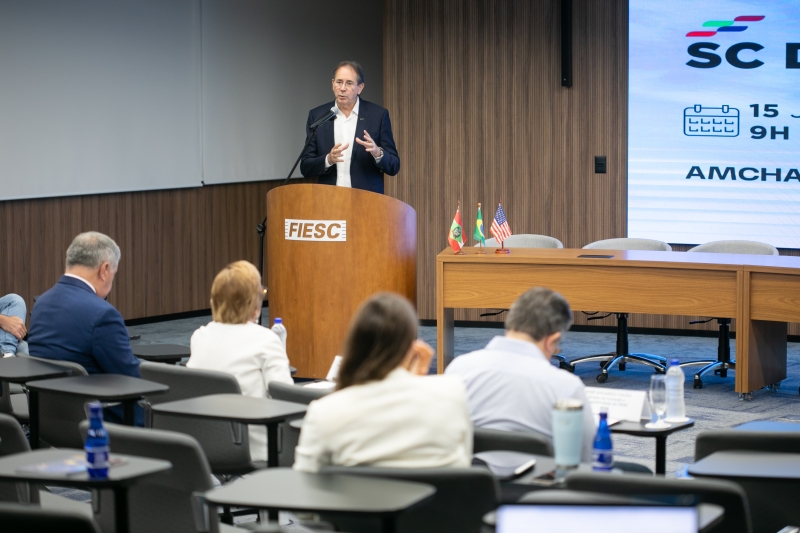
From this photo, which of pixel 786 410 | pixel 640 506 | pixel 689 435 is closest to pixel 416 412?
pixel 640 506

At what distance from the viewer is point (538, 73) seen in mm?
9125

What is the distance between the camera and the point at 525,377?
3.16 metres

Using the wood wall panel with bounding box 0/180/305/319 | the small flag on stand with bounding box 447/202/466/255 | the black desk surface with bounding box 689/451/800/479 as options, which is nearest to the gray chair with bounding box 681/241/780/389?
the small flag on stand with bounding box 447/202/466/255

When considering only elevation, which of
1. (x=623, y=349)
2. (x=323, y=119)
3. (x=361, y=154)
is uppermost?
(x=323, y=119)

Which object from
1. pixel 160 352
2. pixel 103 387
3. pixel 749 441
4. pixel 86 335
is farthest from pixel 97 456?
pixel 160 352

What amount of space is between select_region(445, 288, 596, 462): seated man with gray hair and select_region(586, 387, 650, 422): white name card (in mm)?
357

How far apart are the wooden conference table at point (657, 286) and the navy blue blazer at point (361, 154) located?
2.29 feet

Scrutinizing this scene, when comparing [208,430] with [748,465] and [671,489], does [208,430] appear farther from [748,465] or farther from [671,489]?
[671,489]

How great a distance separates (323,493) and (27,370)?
200 cm

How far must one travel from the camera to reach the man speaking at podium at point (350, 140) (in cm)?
679

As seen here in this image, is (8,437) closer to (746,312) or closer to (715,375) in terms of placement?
(746,312)

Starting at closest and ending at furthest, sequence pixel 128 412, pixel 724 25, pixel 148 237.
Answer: pixel 128 412 → pixel 724 25 → pixel 148 237

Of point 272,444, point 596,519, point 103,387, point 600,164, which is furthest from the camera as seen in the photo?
point 600,164

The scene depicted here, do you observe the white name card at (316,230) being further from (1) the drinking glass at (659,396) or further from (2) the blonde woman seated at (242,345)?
(1) the drinking glass at (659,396)
